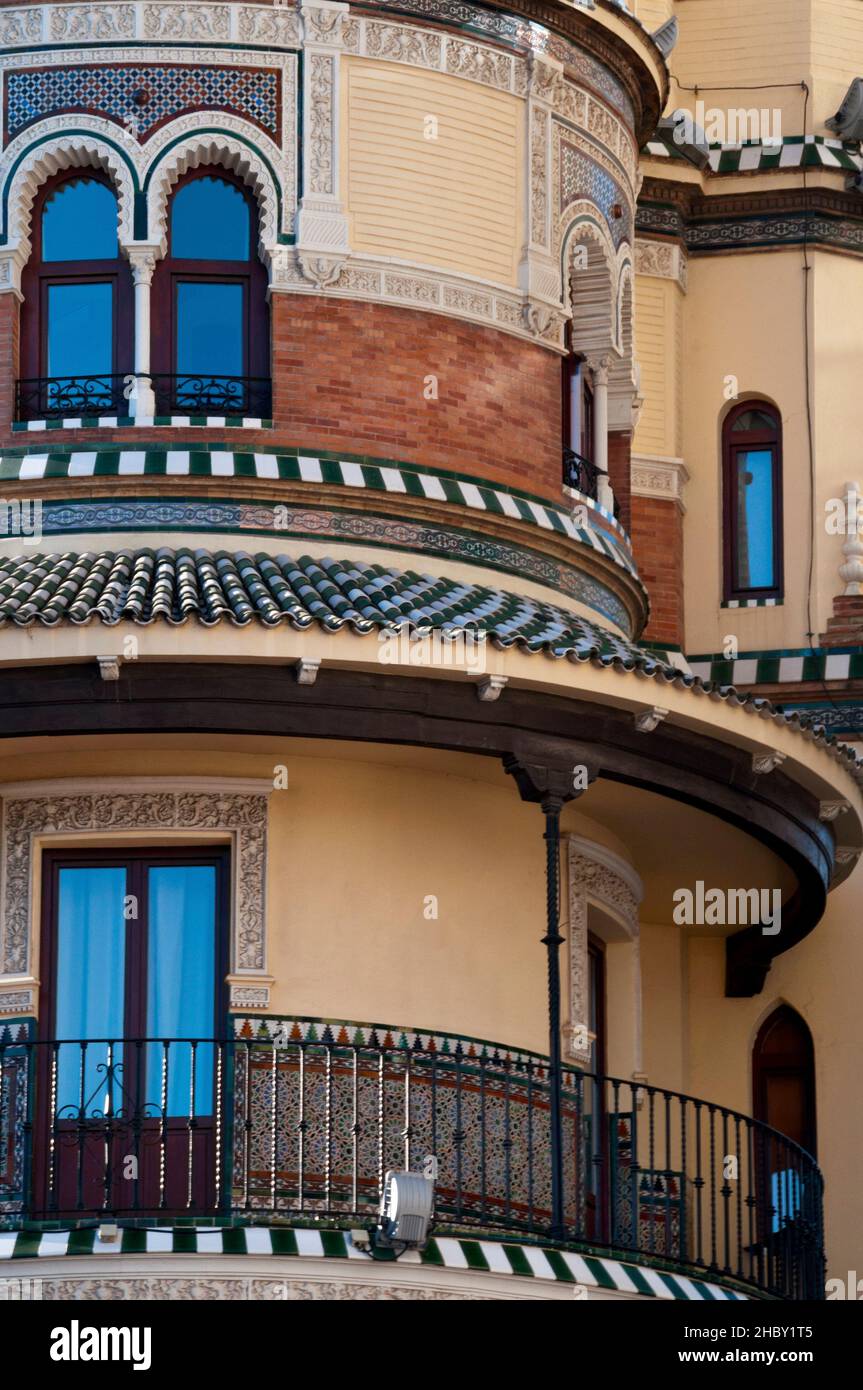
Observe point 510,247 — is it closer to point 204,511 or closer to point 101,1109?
point 204,511

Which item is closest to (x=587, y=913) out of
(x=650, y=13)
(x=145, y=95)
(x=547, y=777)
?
(x=547, y=777)

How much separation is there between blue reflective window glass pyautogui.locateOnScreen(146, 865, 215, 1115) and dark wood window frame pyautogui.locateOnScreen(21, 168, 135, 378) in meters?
3.46

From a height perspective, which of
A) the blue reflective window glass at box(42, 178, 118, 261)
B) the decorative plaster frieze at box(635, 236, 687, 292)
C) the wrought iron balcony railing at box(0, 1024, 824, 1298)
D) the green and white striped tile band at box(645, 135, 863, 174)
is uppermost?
the green and white striped tile band at box(645, 135, 863, 174)

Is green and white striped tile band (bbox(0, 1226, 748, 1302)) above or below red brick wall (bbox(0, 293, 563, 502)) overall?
below

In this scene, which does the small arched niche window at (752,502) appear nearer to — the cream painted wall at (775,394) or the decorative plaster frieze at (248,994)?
the cream painted wall at (775,394)

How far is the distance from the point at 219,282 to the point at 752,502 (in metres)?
6.04

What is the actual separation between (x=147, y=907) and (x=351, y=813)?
137 cm

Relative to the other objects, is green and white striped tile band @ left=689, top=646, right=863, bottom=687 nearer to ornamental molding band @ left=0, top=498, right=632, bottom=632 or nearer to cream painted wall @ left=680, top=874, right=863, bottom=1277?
cream painted wall @ left=680, top=874, right=863, bottom=1277

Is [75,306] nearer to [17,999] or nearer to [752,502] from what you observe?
[17,999]

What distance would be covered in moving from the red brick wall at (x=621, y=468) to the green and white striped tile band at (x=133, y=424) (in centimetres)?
377

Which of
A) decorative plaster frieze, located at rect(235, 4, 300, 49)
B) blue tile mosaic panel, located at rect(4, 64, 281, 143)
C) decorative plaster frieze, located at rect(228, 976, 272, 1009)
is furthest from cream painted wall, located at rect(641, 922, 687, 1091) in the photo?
decorative plaster frieze, located at rect(235, 4, 300, 49)

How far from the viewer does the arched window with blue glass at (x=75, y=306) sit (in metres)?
23.0

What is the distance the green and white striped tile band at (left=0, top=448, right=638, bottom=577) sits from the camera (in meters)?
22.3

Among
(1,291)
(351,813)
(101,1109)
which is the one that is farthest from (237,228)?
(101,1109)
